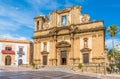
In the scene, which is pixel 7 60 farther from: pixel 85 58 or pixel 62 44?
pixel 85 58

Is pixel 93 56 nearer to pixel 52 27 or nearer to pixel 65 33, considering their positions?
pixel 65 33

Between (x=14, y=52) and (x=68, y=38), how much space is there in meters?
20.1

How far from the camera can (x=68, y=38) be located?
38844mm

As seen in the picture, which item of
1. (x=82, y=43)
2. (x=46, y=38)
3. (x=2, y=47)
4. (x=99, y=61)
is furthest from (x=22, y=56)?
(x=99, y=61)

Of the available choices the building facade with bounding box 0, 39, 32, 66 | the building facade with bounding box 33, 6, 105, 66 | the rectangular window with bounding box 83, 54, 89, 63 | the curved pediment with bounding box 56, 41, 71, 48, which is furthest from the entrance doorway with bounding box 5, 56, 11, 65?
the rectangular window with bounding box 83, 54, 89, 63

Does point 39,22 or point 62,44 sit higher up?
point 39,22

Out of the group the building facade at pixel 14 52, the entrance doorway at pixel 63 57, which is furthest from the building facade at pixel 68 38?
the building facade at pixel 14 52

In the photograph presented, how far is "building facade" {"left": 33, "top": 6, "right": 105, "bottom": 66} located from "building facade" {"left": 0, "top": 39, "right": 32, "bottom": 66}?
9.87 meters

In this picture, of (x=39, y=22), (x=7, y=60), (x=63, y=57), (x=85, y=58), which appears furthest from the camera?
(x=7, y=60)

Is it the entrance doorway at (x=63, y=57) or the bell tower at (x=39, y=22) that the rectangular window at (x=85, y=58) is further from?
the bell tower at (x=39, y=22)

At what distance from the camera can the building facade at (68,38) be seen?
35.2 m

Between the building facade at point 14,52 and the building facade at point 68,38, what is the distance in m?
9.87

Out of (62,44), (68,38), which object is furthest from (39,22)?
(68,38)

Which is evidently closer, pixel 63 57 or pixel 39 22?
pixel 63 57
